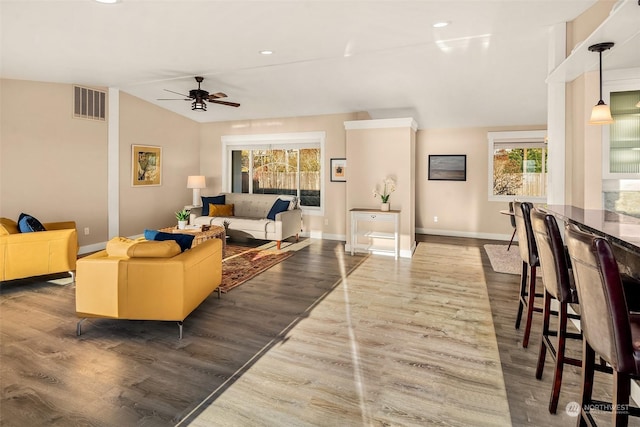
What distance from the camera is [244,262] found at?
17.7 feet

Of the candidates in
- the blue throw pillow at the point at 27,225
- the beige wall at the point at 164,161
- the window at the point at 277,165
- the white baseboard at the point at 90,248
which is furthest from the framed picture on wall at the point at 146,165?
the blue throw pillow at the point at 27,225

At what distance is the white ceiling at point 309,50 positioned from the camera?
320cm

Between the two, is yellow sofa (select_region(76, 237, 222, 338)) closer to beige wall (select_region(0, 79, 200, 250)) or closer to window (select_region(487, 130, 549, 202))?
beige wall (select_region(0, 79, 200, 250))

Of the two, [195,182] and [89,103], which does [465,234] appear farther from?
[89,103]

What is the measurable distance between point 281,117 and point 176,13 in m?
4.50

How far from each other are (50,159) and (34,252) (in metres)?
2.02

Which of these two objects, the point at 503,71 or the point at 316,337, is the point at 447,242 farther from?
the point at 316,337

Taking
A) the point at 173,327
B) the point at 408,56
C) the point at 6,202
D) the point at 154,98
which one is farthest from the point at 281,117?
the point at 173,327

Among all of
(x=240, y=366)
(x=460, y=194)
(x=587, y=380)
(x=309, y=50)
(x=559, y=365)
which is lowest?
(x=240, y=366)

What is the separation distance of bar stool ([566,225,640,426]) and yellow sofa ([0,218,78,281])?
16.7 ft

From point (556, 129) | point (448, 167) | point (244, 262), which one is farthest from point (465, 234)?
point (244, 262)

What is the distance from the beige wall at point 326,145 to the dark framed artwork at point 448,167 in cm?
203

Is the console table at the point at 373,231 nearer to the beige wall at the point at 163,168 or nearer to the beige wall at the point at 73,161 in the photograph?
the beige wall at the point at 163,168

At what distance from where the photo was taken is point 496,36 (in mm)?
3789
